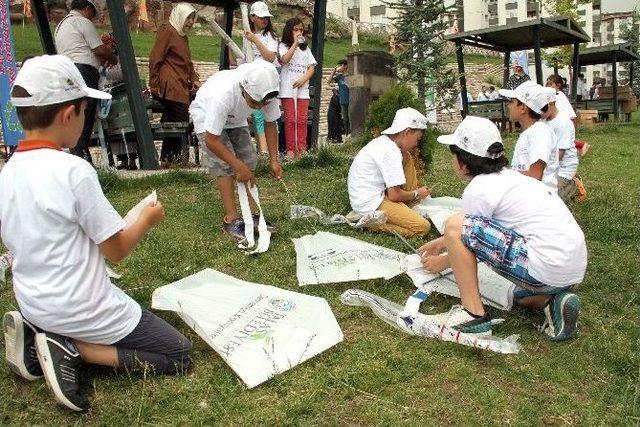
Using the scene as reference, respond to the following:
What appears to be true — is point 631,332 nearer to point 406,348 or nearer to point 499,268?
point 499,268

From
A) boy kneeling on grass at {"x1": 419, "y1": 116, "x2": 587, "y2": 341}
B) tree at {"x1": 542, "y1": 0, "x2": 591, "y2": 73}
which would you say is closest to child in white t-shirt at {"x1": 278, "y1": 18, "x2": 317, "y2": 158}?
boy kneeling on grass at {"x1": 419, "y1": 116, "x2": 587, "y2": 341}

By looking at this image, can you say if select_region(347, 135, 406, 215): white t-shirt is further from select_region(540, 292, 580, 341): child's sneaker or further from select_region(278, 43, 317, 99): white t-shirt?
select_region(278, 43, 317, 99): white t-shirt

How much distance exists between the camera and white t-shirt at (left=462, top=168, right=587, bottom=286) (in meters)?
2.84

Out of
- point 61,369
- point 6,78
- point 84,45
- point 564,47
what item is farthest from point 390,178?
point 564,47

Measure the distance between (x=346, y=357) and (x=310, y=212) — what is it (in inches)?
96.8

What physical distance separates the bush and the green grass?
54.8 feet

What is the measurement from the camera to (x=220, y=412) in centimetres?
234

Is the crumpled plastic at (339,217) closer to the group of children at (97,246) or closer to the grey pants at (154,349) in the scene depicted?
the group of children at (97,246)

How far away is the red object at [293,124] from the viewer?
748 cm

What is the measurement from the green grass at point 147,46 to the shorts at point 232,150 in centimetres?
1759

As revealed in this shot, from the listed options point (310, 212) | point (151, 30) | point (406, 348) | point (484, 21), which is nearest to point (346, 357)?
point (406, 348)

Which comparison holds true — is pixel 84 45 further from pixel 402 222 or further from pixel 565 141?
pixel 565 141

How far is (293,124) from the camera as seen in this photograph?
7.63 m

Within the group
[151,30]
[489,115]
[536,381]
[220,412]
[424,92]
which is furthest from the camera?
[151,30]
